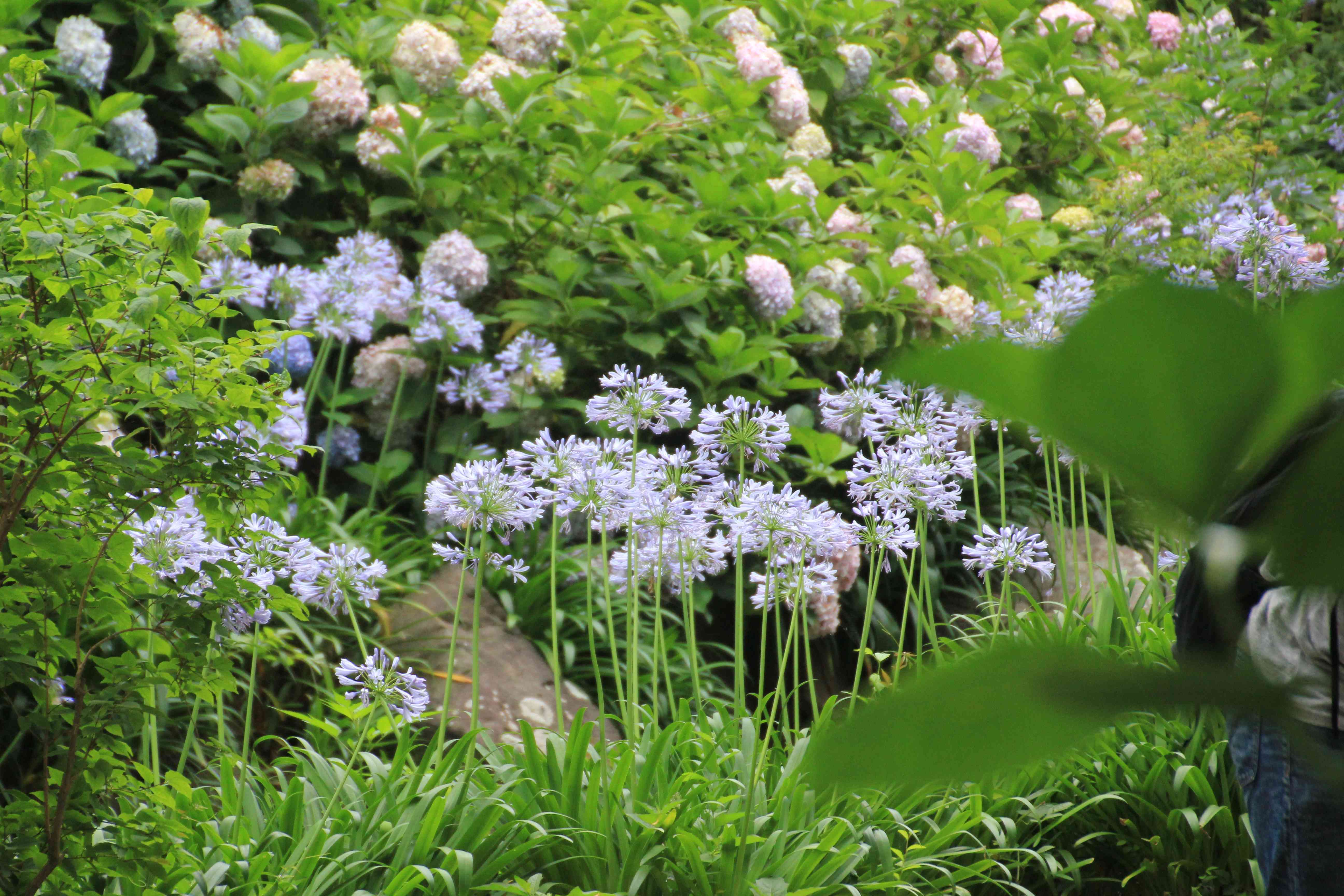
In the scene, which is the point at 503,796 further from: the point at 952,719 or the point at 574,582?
the point at 952,719

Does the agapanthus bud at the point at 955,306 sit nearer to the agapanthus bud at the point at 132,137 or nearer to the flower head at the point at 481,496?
the flower head at the point at 481,496

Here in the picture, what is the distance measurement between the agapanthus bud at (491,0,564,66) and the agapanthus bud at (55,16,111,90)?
5.09 ft

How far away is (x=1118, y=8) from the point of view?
314 inches

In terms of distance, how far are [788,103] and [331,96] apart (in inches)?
86.1

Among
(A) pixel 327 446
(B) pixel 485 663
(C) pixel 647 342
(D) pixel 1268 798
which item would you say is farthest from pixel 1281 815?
(A) pixel 327 446

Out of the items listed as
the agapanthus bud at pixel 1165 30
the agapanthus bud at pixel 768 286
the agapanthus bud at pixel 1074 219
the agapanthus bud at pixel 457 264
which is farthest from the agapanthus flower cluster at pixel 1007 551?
the agapanthus bud at pixel 1165 30

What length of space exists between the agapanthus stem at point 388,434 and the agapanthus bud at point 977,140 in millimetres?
3196

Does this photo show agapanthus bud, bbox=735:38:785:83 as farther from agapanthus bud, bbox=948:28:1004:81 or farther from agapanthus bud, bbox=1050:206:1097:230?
agapanthus bud, bbox=948:28:1004:81

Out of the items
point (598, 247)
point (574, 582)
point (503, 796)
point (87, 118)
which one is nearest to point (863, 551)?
point (574, 582)

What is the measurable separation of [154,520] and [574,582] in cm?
202

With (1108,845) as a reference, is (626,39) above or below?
above

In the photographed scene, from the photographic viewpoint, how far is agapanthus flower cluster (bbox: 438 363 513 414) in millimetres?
4133

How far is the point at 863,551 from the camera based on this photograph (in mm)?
4660

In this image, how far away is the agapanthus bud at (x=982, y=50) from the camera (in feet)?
22.9
